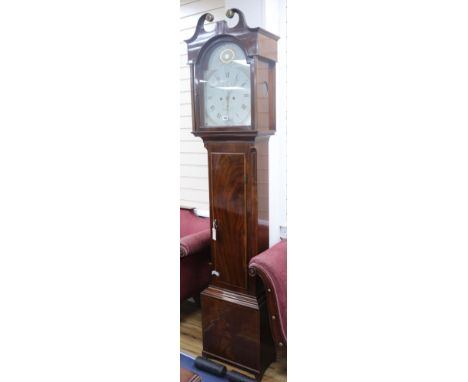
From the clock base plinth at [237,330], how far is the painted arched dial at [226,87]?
96 cm

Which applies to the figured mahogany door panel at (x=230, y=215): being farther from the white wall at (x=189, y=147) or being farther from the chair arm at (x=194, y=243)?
the white wall at (x=189, y=147)

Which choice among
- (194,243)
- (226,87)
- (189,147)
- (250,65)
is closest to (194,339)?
(194,243)

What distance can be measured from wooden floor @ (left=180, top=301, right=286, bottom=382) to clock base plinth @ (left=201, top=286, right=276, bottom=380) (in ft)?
0.16

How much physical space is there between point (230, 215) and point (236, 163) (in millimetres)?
287

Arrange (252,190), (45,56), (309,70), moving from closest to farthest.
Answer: (45,56) → (309,70) → (252,190)

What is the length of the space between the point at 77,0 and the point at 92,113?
0.08m

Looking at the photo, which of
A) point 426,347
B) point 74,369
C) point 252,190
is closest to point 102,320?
point 74,369

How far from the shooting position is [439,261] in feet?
1.20

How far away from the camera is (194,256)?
2775 mm

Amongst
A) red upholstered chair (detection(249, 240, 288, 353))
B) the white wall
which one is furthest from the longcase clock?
the white wall

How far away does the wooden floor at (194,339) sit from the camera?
7.53 ft

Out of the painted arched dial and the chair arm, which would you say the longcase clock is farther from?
the chair arm

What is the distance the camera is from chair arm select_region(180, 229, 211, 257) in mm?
2439

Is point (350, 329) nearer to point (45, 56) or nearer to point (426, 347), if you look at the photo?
point (426, 347)
